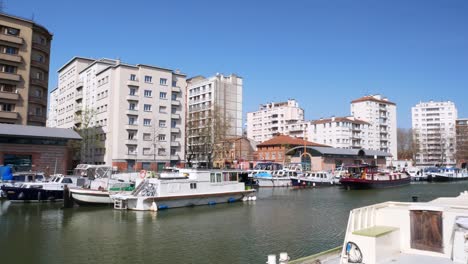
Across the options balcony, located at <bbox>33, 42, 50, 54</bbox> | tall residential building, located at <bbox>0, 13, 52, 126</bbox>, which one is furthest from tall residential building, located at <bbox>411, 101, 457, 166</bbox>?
tall residential building, located at <bbox>0, 13, 52, 126</bbox>

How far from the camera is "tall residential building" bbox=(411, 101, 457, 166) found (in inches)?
5683

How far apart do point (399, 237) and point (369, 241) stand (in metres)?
1.36

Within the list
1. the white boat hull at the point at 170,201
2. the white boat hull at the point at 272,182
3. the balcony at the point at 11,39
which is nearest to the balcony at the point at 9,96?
the balcony at the point at 11,39

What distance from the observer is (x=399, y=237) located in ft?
33.1

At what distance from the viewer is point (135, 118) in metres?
66.8

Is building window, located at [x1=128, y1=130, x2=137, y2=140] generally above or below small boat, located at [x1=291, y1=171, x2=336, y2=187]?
above

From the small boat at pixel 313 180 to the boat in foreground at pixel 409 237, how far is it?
4837cm

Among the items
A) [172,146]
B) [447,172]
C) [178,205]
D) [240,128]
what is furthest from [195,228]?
[240,128]

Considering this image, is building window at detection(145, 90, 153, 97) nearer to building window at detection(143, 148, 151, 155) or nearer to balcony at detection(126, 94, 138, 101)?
balcony at detection(126, 94, 138, 101)

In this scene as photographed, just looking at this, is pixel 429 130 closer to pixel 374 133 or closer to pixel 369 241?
pixel 374 133

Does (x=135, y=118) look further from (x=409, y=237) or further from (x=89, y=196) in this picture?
(x=409, y=237)

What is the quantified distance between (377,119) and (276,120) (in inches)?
1386

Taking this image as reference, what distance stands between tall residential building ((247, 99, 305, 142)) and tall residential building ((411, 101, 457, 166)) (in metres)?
51.4

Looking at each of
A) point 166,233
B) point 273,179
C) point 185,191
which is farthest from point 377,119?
point 166,233
